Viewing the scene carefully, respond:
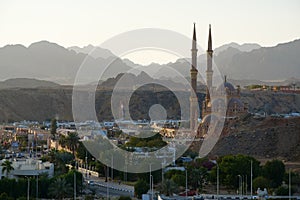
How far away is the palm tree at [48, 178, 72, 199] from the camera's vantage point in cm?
2542

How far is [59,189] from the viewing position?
25.5 meters

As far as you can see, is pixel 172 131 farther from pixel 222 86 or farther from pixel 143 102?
pixel 143 102

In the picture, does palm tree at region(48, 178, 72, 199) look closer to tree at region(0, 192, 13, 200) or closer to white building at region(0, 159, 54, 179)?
tree at region(0, 192, 13, 200)

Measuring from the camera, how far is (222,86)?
4972 cm

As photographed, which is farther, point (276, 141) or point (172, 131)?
point (172, 131)

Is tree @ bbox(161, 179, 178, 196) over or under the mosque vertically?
under

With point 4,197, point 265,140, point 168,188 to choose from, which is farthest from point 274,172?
point 4,197

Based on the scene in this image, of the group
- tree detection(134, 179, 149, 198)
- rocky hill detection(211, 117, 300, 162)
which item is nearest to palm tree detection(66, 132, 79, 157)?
rocky hill detection(211, 117, 300, 162)

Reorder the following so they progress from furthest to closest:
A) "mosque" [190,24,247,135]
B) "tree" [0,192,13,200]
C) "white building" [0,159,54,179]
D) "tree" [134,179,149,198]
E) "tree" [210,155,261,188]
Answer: "mosque" [190,24,247,135] → "white building" [0,159,54,179] → "tree" [210,155,261,188] → "tree" [134,179,149,198] → "tree" [0,192,13,200]

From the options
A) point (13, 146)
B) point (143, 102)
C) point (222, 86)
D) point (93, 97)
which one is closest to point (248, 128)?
point (222, 86)

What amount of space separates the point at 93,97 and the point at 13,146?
41.8m

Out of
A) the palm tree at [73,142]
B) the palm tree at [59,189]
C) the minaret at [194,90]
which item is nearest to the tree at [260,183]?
the palm tree at [59,189]

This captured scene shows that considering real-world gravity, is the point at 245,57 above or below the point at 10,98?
above

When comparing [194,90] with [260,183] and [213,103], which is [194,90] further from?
[260,183]
